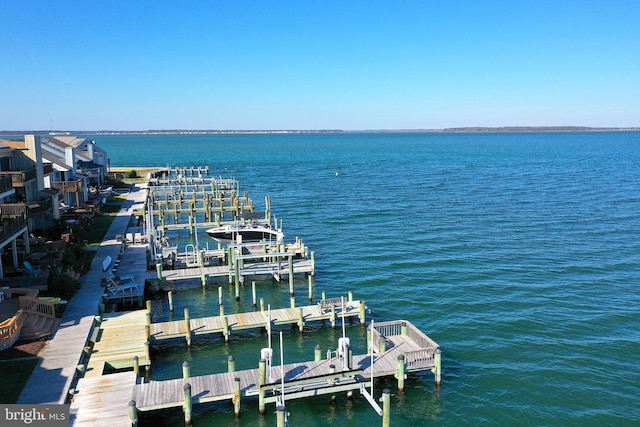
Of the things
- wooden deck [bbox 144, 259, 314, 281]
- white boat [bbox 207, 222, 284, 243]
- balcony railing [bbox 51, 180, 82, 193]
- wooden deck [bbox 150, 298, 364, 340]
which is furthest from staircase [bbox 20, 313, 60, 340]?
balcony railing [bbox 51, 180, 82, 193]

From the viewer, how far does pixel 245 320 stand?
2847 centimetres

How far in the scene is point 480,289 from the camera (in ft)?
117

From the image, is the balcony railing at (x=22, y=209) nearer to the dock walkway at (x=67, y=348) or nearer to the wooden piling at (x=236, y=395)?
the dock walkway at (x=67, y=348)

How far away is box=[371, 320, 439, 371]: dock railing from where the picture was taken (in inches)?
926

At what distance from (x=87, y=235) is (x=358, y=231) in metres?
25.4

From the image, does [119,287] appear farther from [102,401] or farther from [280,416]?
[280,416]

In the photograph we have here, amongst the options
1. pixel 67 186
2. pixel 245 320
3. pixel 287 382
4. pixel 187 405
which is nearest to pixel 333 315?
pixel 245 320

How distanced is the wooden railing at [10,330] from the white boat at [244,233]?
881 inches

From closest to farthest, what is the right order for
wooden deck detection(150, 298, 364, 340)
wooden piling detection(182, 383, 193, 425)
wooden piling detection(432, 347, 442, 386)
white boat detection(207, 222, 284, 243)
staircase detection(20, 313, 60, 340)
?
wooden piling detection(182, 383, 193, 425) → wooden piling detection(432, 347, 442, 386) → staircase detection(20, 313, 60, 340) → wooden deck detection(150, 298, 364, 340) → white boat detection(207, 222, 284, 243)

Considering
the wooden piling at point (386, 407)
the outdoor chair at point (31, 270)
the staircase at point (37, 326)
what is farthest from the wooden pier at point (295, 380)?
the outdoor chair at point (31, 270)

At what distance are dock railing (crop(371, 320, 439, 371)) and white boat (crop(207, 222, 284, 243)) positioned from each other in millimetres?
19968

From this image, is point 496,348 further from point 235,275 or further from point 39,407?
point 39,407

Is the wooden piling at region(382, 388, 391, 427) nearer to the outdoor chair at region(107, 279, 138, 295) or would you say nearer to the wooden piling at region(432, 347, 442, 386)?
the wooden piling at region(432, 347, 442, 386)

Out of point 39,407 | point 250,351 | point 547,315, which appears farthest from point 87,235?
point 547,315
